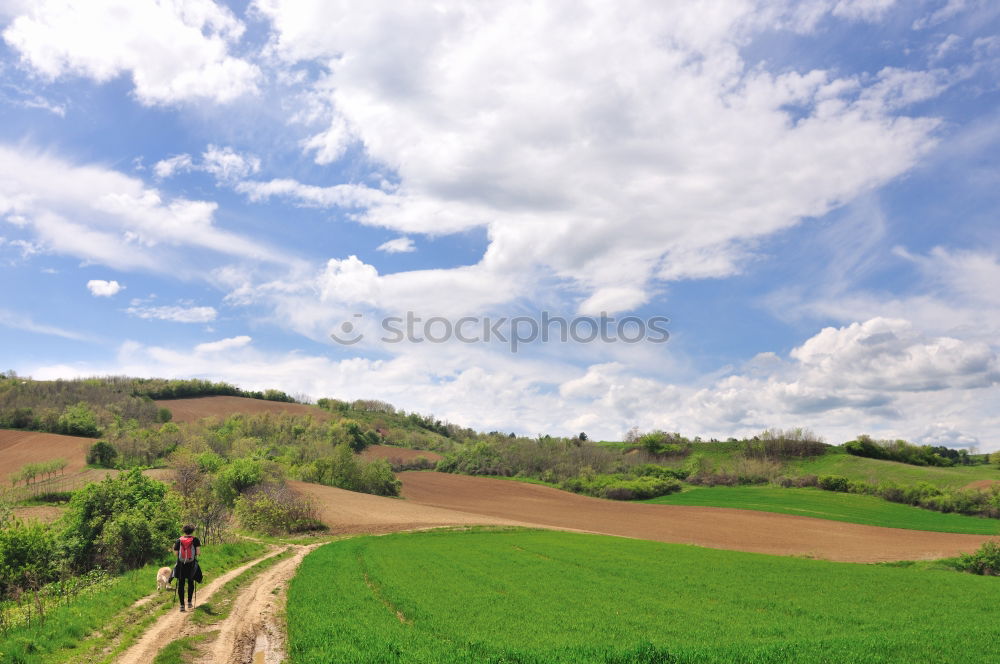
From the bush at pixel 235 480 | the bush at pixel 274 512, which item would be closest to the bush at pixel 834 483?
the bush at pixel 274 512

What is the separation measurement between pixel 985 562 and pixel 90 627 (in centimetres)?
5734

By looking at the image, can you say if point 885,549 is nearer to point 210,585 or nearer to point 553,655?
point 553,655

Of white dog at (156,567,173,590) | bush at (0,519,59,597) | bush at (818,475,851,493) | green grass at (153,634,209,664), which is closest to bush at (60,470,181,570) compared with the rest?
bush at (0,519,59,597)

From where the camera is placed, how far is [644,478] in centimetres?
11656

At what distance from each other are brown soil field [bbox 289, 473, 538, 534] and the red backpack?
147 ft

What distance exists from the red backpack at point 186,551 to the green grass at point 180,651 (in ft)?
12.5

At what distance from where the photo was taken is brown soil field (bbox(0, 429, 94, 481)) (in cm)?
10142

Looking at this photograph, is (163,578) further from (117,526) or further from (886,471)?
(886,471)

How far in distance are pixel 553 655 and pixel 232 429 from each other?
152 m

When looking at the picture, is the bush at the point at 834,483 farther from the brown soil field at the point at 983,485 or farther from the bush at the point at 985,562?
the bush at the point at 985,562

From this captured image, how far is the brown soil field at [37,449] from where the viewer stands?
3993 inches

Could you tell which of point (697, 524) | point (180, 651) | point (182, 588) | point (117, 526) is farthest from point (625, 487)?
point (180, 651)

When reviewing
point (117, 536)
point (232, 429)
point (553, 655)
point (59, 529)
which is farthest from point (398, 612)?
point (232, 429)

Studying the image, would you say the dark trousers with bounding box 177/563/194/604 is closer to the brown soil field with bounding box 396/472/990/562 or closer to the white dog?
the white dog
